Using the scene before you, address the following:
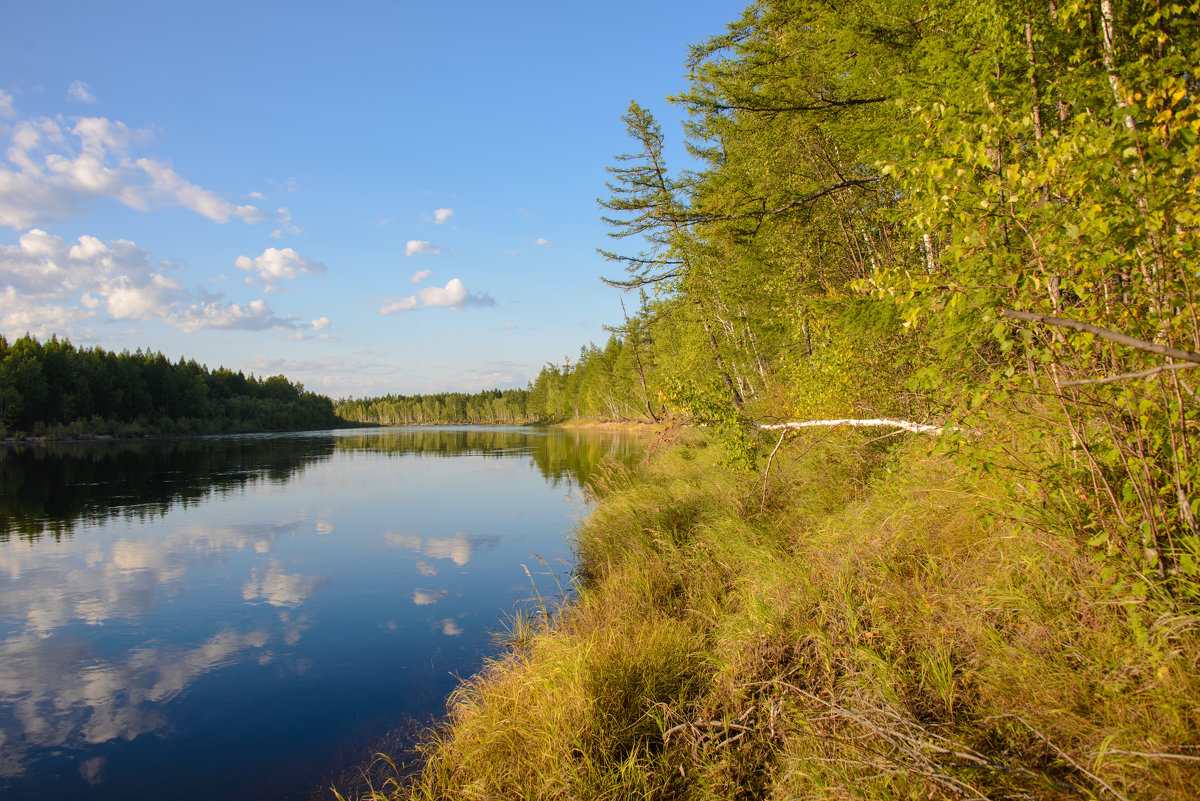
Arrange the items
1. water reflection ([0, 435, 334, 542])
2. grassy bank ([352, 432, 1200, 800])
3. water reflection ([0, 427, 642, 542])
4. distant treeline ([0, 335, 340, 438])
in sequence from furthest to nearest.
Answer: distant treeline ([0, 335, 340, 438]) → water reflection ([0, 427, 642, 542]) → water reflection ([0, 435, 334, 542]) → grassy bank ([352, 432, 1200, 800])

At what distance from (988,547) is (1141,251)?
2.49 metres

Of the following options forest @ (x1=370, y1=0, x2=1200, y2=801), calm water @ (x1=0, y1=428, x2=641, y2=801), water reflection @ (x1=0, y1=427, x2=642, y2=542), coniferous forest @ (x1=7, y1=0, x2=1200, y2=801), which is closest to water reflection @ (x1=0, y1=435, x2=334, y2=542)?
water reflection @ (x1=0, y1=427, x2=642, y2=542)

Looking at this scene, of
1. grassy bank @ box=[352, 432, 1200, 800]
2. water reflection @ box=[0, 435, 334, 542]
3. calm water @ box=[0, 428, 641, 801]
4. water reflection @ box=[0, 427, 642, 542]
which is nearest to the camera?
grassy bank @ box=[352, 432, 1200, 800]

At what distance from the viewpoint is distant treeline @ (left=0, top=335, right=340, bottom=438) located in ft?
204

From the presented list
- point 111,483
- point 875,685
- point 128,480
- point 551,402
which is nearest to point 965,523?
A: point 875,685

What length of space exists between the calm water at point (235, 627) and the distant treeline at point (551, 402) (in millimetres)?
13145

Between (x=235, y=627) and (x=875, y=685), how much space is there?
9.41m

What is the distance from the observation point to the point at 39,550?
44.8 feet

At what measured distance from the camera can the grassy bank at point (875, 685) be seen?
9.44 ft

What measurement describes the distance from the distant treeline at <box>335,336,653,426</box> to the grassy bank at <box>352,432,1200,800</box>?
19.0 metres

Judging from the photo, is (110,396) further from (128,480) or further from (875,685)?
(875,685)

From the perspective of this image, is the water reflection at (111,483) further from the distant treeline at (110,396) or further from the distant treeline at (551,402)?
the distant treeline at (110,396)

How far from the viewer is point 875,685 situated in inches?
145

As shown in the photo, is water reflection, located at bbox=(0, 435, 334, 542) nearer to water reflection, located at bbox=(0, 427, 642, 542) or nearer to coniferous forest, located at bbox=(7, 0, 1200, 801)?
water reflection, located at bbox=(0, 427, 642, 542)
